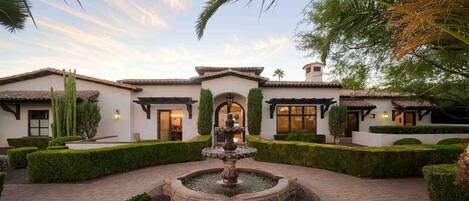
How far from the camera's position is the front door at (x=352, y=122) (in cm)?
1888

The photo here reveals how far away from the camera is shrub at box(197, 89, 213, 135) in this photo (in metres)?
14.5

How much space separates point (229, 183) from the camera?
7.09m

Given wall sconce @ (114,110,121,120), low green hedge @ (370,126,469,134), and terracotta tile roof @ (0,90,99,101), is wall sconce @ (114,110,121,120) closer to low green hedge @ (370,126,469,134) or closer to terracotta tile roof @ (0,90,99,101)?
terracotta tile roof @ (0,90,99,101)

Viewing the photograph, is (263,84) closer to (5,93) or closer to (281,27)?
(281,27)

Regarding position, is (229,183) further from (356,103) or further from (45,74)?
(45,74)

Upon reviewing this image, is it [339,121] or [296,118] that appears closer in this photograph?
[339,121]

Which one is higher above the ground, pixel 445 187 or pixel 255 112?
pixel 255 112


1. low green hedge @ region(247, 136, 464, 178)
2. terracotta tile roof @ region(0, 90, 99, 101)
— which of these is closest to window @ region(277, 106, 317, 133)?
low green hedge @ region(247, 136, 464, 178)

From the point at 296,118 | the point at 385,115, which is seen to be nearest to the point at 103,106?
the point at 296,118

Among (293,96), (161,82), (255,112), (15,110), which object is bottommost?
(255,112)

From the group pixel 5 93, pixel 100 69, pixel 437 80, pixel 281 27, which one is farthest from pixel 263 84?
pixel 5 93

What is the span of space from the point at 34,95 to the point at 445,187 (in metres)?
19.1

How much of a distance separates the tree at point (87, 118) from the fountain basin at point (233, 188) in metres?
8.94

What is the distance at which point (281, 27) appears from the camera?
30.2ft
